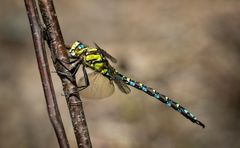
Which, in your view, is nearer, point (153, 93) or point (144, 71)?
point (153, 93)

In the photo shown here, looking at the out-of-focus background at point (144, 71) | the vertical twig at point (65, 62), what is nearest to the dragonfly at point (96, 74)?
the vertical twig at point (65, 62)

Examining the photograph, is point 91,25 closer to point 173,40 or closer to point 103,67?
point 173,40

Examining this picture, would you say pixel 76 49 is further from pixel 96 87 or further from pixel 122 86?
pixel 122 86

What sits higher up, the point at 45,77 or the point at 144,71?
the point at 144,71

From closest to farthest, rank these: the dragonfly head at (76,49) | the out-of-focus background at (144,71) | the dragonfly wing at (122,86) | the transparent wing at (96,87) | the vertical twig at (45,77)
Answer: the vertical twig at (45,77) → the dragonfly head at (76,49) → the transparent wing at (96,87) → the dragonfly wing at (122,86) → the out-of-focus background at (144,71)

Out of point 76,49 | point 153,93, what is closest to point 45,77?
point 76,49

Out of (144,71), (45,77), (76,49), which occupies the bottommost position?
(45,77)

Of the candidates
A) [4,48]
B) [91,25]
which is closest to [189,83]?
[91,25]

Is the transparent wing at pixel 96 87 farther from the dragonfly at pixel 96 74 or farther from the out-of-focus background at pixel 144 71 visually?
the out-of-focus background at pixel 144 71
